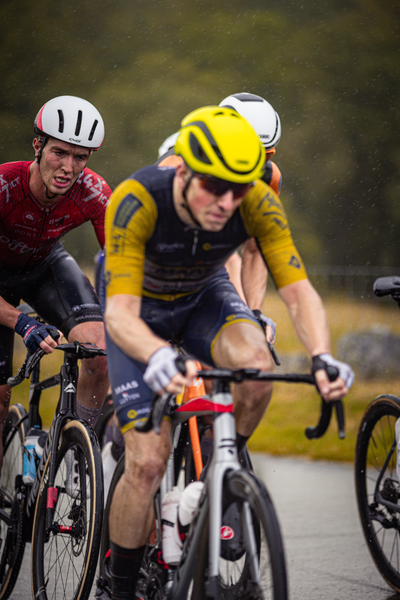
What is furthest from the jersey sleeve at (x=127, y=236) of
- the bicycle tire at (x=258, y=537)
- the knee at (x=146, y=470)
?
the bicycle tire at (x=258, y=537)

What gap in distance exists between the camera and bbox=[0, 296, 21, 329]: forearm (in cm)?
372

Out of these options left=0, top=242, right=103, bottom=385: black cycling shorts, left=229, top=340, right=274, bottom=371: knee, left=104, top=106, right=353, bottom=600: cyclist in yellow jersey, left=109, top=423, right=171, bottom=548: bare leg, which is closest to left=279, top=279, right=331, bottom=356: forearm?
left=104, top=106, right=353, bottom=600: cyclist in yellow jersey

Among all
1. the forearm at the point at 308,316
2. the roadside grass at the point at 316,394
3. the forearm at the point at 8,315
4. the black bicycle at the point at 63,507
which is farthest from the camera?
the roadside grass at the point at 316,394

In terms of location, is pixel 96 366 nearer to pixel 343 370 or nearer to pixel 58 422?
pixel 58 422

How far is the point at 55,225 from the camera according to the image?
399cm

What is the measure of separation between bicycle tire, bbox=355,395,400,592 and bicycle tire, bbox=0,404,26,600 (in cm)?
188

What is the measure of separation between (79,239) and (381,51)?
17.1 m

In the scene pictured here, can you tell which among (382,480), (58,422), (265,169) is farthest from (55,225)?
(382,480)

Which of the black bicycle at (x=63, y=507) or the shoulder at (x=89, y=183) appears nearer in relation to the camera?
the black bicycle at (x=63, y=507)

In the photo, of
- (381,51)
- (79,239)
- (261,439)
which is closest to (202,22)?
(381,51)

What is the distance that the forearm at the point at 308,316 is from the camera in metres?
2.52

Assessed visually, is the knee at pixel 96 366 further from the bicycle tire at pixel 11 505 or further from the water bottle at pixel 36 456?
the bicycle tire at pixel 11 505

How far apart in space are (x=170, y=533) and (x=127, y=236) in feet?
3.79

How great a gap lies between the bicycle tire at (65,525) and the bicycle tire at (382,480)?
159 cm
